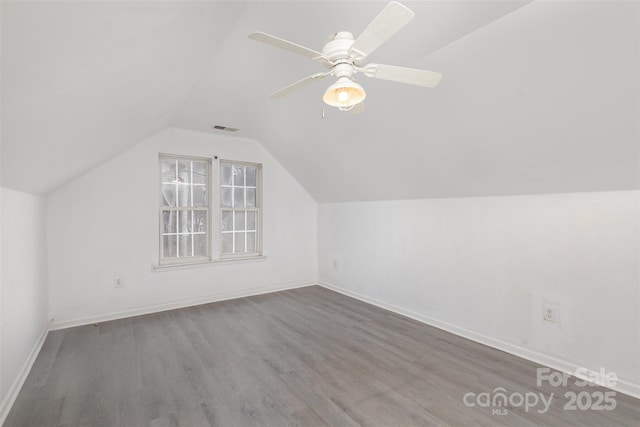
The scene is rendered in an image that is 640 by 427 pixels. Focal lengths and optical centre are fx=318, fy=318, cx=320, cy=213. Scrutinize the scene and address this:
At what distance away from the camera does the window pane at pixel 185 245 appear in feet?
14.3

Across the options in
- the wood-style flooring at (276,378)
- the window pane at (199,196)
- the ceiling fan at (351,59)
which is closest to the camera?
the ceiling fan at (351,59)

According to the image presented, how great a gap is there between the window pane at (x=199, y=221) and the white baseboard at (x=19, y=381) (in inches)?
77.1

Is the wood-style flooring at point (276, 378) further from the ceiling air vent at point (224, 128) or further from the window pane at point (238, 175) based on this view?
the ceiling air vent at point (224, 128)

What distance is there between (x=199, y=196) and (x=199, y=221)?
354mm

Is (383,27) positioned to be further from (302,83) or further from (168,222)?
(168,222)

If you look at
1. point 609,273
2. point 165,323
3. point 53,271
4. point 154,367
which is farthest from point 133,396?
point 609,273

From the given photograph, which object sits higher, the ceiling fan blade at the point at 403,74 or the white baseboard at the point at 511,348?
the ceiling fan blade at the point at 403,74

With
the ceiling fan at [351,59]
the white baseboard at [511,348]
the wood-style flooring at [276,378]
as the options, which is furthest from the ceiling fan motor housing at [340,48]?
the white baseboard at [511,348]

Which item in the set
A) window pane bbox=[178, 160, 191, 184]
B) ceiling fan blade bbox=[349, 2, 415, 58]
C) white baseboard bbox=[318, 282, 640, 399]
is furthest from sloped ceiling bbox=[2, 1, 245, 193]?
white baseboard bbox=[318, 282, 640, 399]

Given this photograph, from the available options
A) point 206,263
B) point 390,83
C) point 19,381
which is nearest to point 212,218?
point 206,263

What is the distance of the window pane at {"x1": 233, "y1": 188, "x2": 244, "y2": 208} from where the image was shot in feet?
15.7

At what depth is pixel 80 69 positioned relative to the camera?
121 centimetres

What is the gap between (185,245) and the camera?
4.40 metres

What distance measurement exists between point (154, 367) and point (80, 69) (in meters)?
2.34
